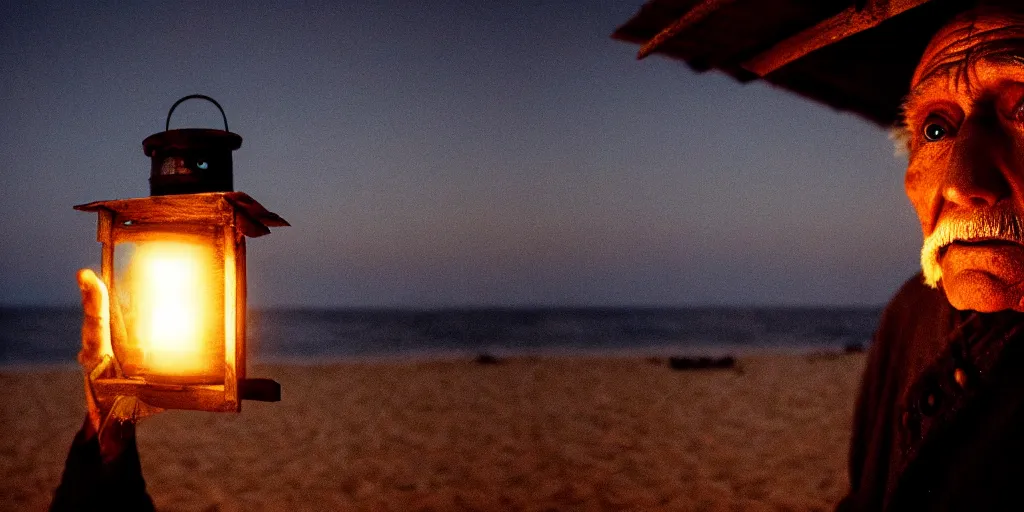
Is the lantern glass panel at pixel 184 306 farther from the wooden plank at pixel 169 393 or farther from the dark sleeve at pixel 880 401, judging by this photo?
the dark sleeve at pixel 880 401

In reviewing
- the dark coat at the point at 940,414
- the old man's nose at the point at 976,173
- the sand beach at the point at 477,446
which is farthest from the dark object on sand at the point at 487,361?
the old man's nose at the point at 976,173

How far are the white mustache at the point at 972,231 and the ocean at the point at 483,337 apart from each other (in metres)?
23.3

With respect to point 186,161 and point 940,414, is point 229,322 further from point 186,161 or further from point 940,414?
point 940,414

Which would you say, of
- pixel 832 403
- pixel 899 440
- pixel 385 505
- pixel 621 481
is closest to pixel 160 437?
pixel 385 505

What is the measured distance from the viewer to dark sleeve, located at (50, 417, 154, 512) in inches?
63.9

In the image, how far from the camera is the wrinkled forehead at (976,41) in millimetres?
1358

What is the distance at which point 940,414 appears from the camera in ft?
4.59

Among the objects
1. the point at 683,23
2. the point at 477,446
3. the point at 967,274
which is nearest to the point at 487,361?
the point at 477,446

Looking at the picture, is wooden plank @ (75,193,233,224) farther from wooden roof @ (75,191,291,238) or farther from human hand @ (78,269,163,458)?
human hand @ (78,269,163,458)

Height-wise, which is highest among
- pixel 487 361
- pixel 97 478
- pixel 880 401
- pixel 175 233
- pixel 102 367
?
pixel 175 233

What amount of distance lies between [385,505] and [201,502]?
162 centimetres

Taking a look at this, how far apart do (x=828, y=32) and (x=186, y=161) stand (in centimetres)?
175

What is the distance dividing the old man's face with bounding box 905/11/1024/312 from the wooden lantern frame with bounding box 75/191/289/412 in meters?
1.62

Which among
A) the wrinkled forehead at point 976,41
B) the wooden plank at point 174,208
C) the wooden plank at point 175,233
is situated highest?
the wrinkled forehead at point 976,41
